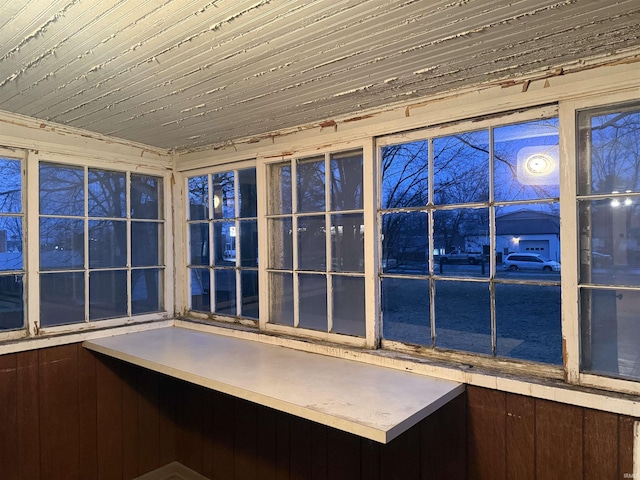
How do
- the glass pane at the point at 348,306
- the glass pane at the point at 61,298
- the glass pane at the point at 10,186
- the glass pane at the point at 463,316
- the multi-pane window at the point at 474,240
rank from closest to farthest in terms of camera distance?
the multi-pane window at the point at 474,240
the glass pane at the point at 463,316
the glass pane at the point at 348,306
the glass pane at the point at 10,186
the glass pane at the point at 61,298

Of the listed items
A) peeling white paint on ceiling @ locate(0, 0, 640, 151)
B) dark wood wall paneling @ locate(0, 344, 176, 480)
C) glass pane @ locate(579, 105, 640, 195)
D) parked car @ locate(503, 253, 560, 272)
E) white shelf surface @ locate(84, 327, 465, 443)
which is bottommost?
dark wood wall paneling @ locate(0, 344, 176, 480)

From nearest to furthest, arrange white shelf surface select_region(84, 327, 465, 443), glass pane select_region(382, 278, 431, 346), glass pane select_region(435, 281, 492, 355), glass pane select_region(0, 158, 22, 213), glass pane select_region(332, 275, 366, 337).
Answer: white shelf surface select_region(84, 327, 465, 443) < glass pane select_region(435, 281, 492, 355) < glass pane select_region(382, 278, 431, 346) < glass pane select_region(332, 275, 366, 337) < glass pane select_region(0, 158, 22, 213)

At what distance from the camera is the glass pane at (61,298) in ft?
7.56

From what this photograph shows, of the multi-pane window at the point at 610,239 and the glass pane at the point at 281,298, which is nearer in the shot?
the multi-pane window at the point at 610,239

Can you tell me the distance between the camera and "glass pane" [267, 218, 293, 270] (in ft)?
7.86

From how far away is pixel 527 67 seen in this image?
150 centimetres

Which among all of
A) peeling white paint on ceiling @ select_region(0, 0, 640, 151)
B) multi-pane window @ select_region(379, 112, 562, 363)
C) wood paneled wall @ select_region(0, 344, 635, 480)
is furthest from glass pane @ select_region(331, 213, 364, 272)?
wood paneled wall @ select_region(0, 344, 635, 480)

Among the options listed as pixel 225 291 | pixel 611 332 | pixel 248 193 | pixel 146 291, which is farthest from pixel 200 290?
pixel 611 332

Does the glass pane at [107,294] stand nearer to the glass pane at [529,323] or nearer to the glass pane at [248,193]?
the glass pane at [248,193]

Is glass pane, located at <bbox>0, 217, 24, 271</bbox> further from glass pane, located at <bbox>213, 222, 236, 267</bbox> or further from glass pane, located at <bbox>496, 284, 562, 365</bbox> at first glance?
glass pane, located at <bbox>496, 284, 562, 365</bbox>

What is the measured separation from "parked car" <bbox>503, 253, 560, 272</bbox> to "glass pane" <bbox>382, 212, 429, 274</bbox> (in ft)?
1.16

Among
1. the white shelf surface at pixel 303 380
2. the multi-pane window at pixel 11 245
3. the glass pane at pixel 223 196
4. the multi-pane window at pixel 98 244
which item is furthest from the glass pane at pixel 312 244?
the multi-pane window at pixel 11 245

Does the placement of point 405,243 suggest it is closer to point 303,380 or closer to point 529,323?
point 529,323

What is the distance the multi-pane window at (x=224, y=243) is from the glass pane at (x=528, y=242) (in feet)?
4.77
